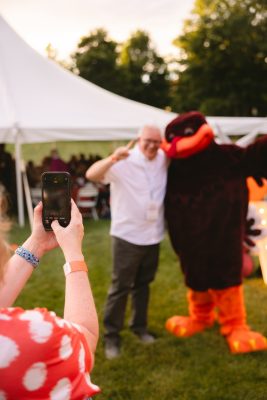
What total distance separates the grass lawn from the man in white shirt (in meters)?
0.24

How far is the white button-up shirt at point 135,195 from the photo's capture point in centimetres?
317

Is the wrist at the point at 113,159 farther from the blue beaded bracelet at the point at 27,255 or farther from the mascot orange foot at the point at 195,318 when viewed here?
the blue beaded bracelet at the point at 27,255

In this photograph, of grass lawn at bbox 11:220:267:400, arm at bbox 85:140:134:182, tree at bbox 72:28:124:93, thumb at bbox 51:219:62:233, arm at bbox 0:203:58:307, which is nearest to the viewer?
thumb at bbox 51:219:62:233

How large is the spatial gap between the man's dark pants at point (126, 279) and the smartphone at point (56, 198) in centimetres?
185

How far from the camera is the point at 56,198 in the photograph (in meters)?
1.36

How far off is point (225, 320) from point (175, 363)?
54 cm

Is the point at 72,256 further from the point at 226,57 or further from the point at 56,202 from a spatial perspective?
the point at 226,57

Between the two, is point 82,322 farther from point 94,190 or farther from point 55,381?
point 94,190

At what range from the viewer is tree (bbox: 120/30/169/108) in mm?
34562

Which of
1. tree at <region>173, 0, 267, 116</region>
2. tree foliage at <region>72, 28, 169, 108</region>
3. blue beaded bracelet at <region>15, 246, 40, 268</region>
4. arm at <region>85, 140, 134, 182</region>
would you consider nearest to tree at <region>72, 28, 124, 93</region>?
tree foliage at <region>72, 28, 169, 108</region>

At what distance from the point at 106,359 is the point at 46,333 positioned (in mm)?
2391

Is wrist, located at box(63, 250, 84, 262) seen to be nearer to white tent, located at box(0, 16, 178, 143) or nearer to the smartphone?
the smartphone

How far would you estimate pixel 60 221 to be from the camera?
131 centimetres

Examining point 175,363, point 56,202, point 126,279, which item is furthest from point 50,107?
point 56,202
